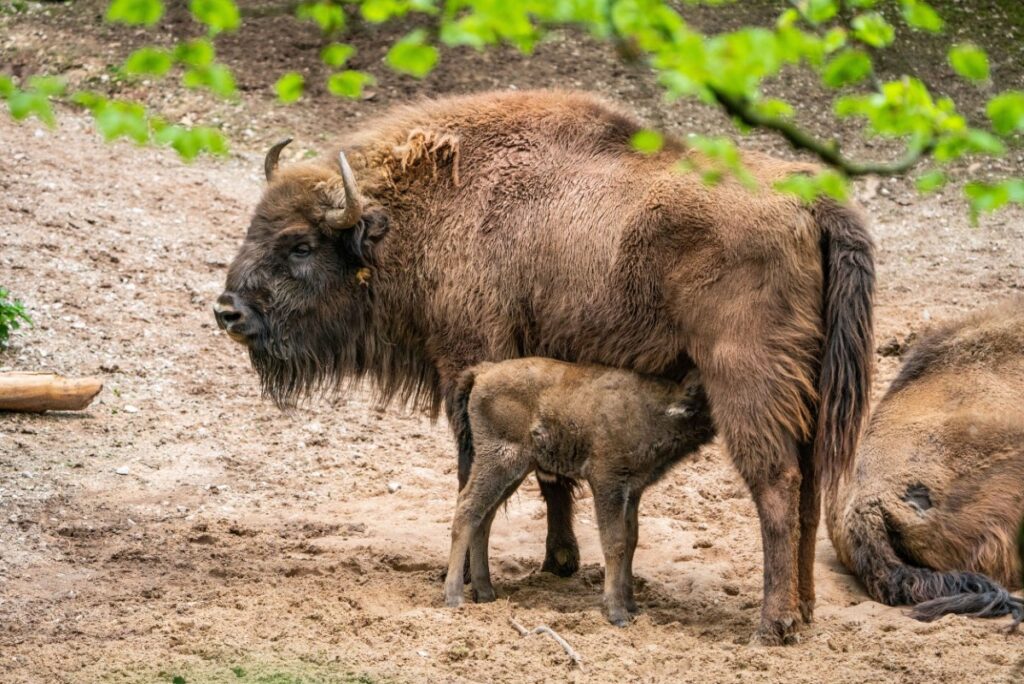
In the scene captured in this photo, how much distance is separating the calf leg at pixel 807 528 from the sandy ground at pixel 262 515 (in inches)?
6.3

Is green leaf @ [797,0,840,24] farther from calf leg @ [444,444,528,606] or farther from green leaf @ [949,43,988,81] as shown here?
calf leg @ [444,444,528,606]

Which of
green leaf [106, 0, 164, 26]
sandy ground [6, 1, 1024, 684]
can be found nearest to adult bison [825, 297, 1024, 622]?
sandy ground [6, 1, 1024, 684]

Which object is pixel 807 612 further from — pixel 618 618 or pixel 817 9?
pixel 817 9

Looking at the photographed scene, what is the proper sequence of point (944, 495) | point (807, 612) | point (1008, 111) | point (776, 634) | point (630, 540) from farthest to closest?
1. point (944, 495)
2. point (630, 540)
3. point (807, 612)
4. point (776, 634)
5. point (1008, 111)

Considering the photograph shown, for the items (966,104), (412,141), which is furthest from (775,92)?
(412,141)

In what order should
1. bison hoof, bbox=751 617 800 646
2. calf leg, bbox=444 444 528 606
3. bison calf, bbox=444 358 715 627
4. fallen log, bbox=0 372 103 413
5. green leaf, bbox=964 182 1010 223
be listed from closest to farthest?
green leaf, bbox=964 182 1010 223 < bison hoof, bbox=751 617 800 646 < bison calf, bbox=444 358 715 627 < calf leg, bbox=444 444 528 606 < fallen log, bbox=0 372 103 413

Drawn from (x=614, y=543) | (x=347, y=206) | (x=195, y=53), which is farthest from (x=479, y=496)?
(x=195, y=53)

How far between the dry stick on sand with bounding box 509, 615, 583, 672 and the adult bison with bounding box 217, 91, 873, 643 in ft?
2.93

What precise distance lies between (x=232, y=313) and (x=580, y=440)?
6.56 ft

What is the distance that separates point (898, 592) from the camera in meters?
6.21

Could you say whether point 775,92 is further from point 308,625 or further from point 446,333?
point 308,625

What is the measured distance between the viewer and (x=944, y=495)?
6375 millimetres

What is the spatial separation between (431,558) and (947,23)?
9.48 metres

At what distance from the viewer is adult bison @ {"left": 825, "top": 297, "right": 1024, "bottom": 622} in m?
6.25
